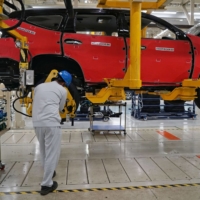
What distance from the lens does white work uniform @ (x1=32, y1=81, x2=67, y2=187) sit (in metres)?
3.01

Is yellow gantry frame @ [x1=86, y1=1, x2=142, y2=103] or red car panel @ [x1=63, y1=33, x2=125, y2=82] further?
red car panel @ [x1=63, y1=33, x2=125, y2=82]

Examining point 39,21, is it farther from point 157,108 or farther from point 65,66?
point 157,108

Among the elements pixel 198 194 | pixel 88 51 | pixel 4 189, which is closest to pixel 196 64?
pixel 88 51

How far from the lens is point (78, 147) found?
5355mm

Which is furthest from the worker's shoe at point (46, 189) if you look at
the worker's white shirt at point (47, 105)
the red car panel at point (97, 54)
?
the red car panel at point (97, 54)

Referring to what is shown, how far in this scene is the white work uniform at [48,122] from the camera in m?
3.01

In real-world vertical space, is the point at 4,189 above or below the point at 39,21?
below

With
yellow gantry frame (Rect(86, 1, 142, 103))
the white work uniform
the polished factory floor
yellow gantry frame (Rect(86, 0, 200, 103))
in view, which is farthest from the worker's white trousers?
yellow gantry frame (Rect(86, 1, 142, 103))

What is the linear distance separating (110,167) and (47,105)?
5.50ft

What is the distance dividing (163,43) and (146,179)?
7.15ft

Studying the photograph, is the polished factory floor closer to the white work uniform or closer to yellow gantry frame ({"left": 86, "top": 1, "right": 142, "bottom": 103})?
the white work uniform

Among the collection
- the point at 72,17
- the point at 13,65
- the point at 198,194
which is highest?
the point at 72,17

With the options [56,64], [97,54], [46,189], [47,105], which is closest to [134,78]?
[97,54]

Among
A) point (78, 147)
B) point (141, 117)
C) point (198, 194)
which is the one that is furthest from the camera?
point (141, 117)
